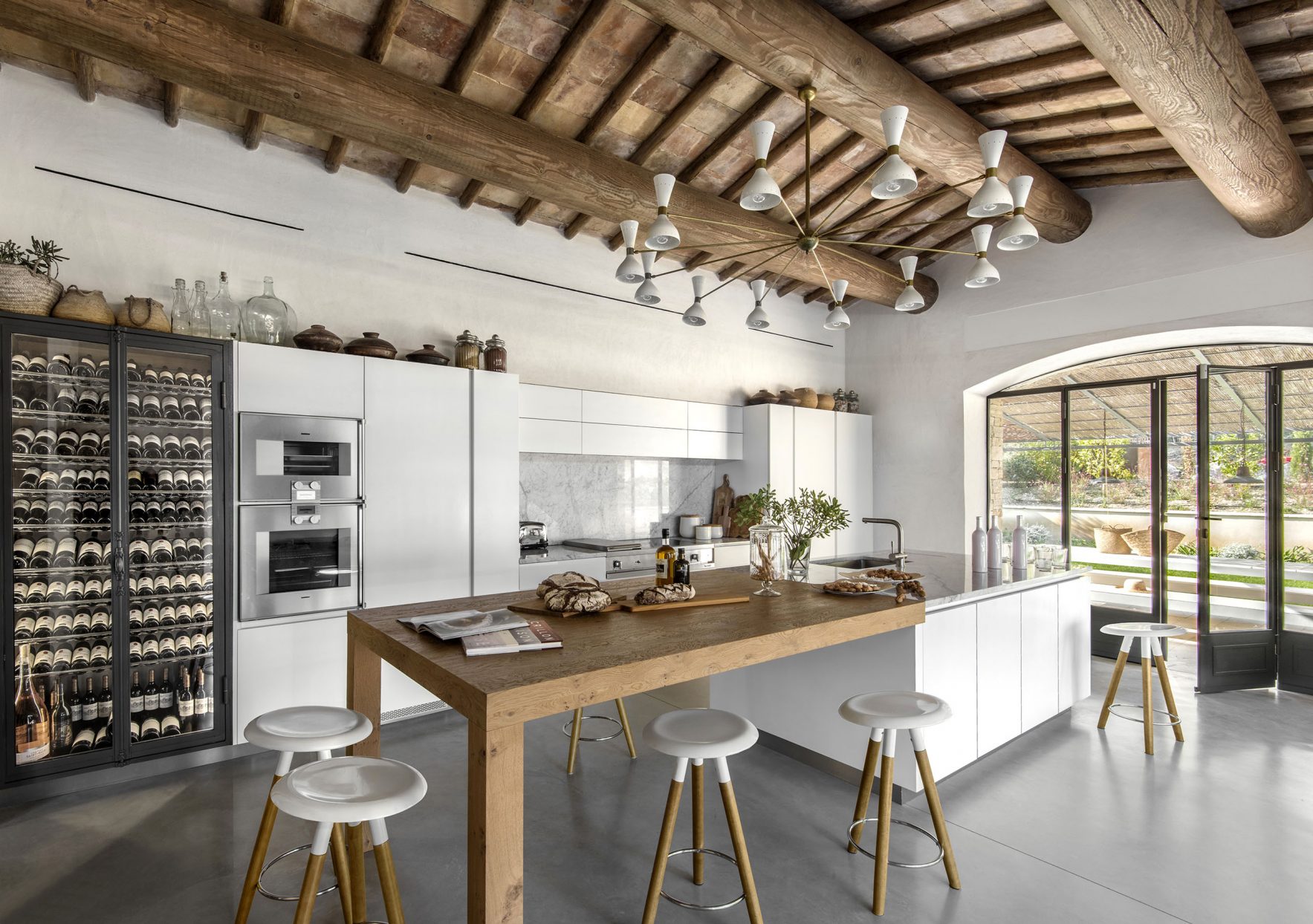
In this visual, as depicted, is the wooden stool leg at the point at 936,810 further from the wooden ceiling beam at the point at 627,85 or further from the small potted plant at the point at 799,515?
the wooden ceiling beam at the point at 627,85

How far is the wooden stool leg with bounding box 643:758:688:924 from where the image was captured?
2018 millimetres

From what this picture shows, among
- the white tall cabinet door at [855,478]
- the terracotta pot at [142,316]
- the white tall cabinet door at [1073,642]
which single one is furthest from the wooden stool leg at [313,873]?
the white tall cabinet door at [855,478]

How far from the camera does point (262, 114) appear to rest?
12.4 feet

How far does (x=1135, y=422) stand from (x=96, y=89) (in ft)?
24.2

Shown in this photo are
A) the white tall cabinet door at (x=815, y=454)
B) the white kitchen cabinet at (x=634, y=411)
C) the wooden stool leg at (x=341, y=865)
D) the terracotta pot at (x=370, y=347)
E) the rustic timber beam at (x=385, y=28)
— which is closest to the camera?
the wooden stool leg at (x=341, y=865)

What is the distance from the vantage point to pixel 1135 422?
582 centimetres

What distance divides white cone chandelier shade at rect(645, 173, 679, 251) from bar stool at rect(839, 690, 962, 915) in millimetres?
1909

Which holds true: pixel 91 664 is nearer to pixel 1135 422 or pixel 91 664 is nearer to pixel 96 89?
pixel 96 89

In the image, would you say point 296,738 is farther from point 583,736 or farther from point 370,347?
point 370,347

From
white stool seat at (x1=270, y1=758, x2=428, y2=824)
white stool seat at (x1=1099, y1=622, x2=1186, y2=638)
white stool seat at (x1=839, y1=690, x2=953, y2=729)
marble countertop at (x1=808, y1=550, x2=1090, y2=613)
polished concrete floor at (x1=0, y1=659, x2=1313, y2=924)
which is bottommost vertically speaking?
polished concrete floor at (x1=0, y1=659, x2=1313, y2=924)

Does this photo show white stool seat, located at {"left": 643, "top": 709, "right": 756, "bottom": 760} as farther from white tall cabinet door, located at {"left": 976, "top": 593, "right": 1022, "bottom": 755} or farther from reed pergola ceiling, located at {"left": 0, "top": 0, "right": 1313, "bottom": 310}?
reed pergola ceiling, located at {"left": 0, "top": 0, "right": 1313, "bottom": 310}

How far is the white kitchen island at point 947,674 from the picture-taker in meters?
3.07

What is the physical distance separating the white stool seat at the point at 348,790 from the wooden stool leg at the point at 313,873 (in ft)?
0.12

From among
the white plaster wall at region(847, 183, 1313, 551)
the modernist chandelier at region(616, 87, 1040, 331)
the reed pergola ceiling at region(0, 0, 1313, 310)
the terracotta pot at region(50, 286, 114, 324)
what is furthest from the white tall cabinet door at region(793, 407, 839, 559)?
the terracotta pot at region(50, 286, 114, 324)
